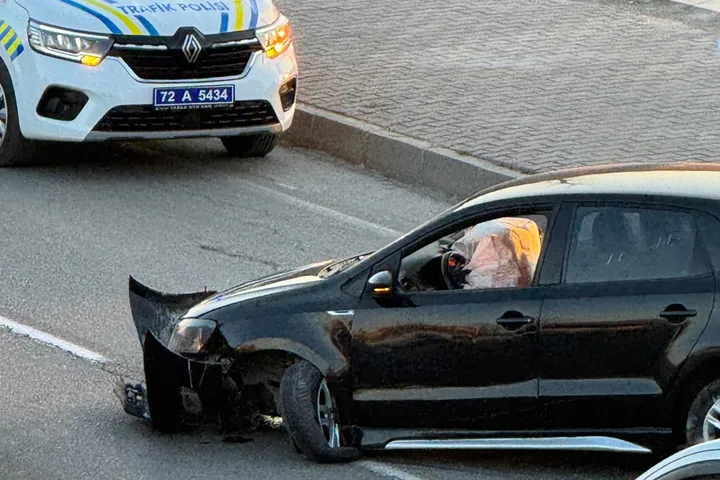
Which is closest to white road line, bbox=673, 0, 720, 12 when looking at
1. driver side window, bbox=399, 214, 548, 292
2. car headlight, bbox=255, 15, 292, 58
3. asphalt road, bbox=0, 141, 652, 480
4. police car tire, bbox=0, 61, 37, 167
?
asphalt road, bbox=0, 141, 652, 480

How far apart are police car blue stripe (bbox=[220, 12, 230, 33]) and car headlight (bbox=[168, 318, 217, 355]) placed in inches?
188

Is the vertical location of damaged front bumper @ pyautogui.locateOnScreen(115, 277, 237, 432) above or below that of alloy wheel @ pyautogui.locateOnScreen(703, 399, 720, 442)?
below

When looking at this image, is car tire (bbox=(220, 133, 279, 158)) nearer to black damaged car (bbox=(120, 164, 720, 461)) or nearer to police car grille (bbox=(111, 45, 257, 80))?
police car grille (bbox=(111, 45, 257, 80))

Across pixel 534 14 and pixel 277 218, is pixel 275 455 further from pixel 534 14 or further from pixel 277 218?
pixel 534 14

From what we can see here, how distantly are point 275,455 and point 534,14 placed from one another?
32.8 ft

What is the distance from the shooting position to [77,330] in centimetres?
880

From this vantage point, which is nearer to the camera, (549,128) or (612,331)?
(612,331)

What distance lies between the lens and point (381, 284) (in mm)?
6867

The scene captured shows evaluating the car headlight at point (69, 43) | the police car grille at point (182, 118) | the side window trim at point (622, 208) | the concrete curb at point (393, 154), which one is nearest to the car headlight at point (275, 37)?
the police car grille at point (182, 118)

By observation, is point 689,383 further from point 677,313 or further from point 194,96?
point 194,96

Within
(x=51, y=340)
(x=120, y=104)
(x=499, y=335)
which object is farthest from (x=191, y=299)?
(x=120, y=104)

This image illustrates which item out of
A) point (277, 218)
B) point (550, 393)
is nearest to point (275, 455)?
point (550, 393)

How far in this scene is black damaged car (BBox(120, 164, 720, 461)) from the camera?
6484 mm

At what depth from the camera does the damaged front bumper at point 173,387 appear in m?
7.09
